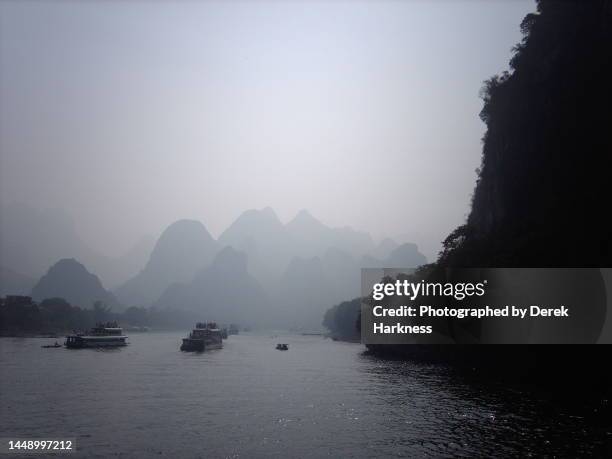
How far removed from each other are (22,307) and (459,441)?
175 metres

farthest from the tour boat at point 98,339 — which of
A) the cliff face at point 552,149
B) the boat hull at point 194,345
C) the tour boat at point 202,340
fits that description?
the cliff face at point 552,149

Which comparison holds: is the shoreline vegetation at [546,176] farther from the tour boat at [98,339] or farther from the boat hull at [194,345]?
the tour boat at [98,339]

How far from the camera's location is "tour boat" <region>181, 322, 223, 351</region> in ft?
321

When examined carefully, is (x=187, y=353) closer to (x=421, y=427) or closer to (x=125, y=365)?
(x=125, y=365)

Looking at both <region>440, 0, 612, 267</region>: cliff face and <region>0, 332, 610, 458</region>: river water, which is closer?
<region>0, 332, 610, 458</region>: river water

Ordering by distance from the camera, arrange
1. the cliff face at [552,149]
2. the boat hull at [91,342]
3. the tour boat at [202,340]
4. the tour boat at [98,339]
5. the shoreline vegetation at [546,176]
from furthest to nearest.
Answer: the tour boat at [98,339]
the boat hull at [91,342]
the tour boat at [202,340]
the cliff face at [552,149]
the shoreline vegetation at [546,176]

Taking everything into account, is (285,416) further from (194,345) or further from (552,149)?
(194,345)

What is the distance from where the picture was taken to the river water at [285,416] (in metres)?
26.1

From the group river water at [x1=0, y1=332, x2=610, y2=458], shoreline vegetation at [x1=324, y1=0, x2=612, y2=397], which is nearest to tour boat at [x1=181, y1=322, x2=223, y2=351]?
shoreline vegetation at [x1=324, y1=0, x2=612, y2=397]

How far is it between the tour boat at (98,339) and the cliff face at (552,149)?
243ft

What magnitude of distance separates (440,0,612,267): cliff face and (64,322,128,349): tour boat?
74195mm

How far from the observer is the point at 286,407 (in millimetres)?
37625

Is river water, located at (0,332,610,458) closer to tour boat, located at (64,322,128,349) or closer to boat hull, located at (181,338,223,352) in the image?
boat hull, located at (181,338,223,352)

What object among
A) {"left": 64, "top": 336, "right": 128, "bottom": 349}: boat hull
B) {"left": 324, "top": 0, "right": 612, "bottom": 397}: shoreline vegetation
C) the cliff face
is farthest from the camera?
{"left": 64, "top": 336, "right": 128, "bottom": 349}: boat hull
